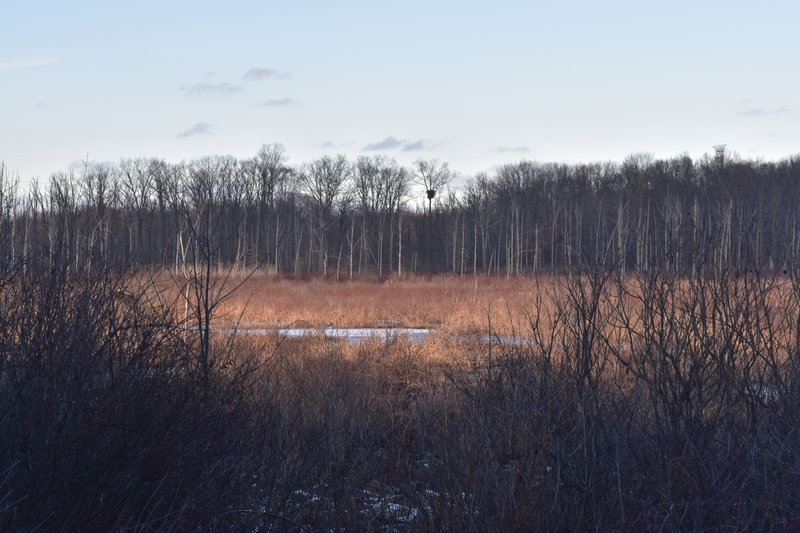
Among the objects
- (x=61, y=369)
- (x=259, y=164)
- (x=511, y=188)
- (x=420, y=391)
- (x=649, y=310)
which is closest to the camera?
(x=61, y=369)

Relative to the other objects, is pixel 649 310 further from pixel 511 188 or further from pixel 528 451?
pixel 511 188

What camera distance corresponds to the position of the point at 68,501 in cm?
422

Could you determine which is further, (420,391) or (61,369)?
(420,391)

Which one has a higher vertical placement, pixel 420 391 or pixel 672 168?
pixel 672 168

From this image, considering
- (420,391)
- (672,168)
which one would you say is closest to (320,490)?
(420,391)

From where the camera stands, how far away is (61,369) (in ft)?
16.2

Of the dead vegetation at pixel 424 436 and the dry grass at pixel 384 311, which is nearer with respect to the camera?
the dead vegetation at pixel 424 436

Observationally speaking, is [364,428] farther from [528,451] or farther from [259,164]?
[259,164]

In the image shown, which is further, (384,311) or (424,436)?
(384,311)

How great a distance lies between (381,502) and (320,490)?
577 mm

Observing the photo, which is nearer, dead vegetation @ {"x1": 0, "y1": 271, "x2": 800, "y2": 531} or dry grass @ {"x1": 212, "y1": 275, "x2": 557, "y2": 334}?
dead vegetation @ {"x1": 0, "y1": 271, "x2": 800, "y2": 531}

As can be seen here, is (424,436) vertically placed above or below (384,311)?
below

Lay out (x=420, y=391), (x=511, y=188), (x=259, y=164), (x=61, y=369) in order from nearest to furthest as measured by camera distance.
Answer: (x=61, y=369)
(x=420, y=391)
(x=259, y=164)
(x=511, y=188)

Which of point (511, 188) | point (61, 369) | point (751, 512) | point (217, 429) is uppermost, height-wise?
point (511, 188)
